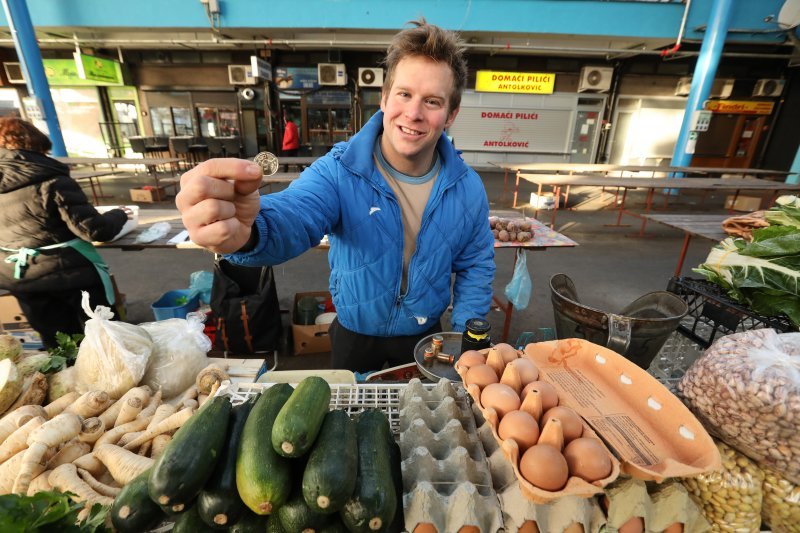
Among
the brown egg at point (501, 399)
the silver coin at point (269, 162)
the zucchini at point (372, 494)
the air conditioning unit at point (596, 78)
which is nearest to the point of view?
the zucchini at point (372, 494)

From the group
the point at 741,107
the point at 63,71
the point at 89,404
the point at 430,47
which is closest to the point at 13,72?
the point at 63,71

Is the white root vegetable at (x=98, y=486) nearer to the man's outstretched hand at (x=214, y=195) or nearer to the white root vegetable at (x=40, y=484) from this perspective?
the white root vegetable at (x=40, y=484)

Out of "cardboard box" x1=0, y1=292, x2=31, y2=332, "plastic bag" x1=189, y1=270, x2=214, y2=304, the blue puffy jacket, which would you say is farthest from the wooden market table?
"cardboard box" x1=0, y1=292, x2=31, y2=332

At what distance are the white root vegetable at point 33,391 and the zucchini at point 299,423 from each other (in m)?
1.56

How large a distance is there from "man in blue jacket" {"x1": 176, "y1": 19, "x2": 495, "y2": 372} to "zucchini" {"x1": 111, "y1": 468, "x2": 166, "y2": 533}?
73 cm

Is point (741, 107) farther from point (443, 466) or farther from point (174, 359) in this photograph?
point (174, 359)

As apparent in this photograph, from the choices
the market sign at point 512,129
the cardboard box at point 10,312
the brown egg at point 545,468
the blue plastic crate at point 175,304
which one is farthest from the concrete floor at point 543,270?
the market sign at point 512,129

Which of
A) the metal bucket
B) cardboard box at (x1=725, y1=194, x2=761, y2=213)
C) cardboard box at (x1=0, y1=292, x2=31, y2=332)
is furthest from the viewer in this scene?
cardboard box at (x1=725, y1=194, x2=761, y2=213)

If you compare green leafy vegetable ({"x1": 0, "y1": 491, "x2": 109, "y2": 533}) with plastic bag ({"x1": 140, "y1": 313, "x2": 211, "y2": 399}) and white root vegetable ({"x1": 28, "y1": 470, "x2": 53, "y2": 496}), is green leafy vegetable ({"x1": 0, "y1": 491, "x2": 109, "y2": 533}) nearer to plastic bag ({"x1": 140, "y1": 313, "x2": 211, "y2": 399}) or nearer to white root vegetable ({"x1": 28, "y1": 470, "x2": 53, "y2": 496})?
white root vegetable ({"x1": 28, "y1": 470, "x2": 53, "y2": 496})

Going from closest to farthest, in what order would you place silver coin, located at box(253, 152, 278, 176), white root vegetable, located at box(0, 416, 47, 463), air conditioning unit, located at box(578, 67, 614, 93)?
white root vegetable, located at box(0, 416, 47, 463) < silver coin, located at box(253, 152, 278, 176) < air conditioning unit, located at box(578, 67, 614, 93)

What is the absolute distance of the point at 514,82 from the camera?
14422 mm

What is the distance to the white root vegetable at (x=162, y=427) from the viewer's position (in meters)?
1.51

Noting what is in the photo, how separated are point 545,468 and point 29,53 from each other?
13.7 metres

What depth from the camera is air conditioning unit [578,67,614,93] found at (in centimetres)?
1408
